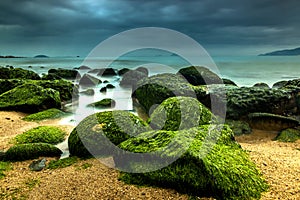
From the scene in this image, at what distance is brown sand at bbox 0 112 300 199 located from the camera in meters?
4.02

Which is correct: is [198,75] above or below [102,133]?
above

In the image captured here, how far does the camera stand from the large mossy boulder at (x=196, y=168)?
386 centimetres

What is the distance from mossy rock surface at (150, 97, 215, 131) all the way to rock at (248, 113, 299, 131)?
9.38 ft

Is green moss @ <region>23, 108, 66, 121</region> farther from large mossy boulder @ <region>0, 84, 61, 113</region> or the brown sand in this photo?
the brown sand

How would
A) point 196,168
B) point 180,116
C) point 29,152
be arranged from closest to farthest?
point 196,168, point 29,152, point 180,116

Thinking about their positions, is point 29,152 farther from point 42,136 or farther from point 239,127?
point 239,127

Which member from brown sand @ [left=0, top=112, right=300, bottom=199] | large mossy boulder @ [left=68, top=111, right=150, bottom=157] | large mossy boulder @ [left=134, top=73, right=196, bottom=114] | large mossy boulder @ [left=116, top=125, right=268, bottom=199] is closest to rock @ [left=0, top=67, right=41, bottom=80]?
large mossy boulder @ [left=134, top=73, right=196, bottom=114]

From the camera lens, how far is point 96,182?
4.45 meters

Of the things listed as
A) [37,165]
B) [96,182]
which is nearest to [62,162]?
[37,165]

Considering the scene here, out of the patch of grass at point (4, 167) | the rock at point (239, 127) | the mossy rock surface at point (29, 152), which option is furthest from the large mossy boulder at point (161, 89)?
the patch of grass at point (4, 167)

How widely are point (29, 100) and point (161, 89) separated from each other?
5.47 meters

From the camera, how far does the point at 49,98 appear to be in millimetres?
10930

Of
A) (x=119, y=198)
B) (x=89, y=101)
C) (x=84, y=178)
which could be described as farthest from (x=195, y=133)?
(x=89, y=101)

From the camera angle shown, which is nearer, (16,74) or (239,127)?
(239,127)
